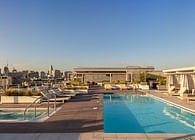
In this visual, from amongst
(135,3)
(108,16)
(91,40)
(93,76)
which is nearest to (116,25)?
(108,16)

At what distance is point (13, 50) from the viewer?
1819 centimetres

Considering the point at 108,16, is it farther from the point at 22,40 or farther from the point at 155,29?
the point at 22,40

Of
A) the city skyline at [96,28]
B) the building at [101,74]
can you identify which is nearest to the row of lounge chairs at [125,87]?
the city skyline at [96,28]

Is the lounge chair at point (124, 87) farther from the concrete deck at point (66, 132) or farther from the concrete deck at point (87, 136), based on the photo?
the concrete deck at point (87, 136)

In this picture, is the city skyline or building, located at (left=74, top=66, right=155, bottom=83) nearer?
the city skyline

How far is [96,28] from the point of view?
1966cm

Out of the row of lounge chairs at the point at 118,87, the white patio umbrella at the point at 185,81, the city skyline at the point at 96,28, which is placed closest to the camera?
the white patio umbrella at the point at 185,81

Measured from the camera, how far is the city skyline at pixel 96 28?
1358 cm

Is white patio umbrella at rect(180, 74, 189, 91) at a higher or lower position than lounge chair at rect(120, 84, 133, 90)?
higher

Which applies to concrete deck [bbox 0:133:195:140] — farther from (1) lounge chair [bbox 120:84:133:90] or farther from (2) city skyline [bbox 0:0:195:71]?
(1) lounge chair [bbox 120:84:133:90]

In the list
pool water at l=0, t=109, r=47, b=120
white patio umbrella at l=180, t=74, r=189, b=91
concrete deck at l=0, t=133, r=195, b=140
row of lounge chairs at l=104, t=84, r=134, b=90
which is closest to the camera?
concrete deck at l=0, t=133, r=195, b=140

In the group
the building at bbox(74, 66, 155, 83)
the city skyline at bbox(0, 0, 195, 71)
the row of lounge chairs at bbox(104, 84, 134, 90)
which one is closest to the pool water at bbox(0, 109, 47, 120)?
the city skyline at bbox(0, 0, 195, 71)

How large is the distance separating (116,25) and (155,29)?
18.9 ft

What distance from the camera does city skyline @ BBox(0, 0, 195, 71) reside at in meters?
13.6
